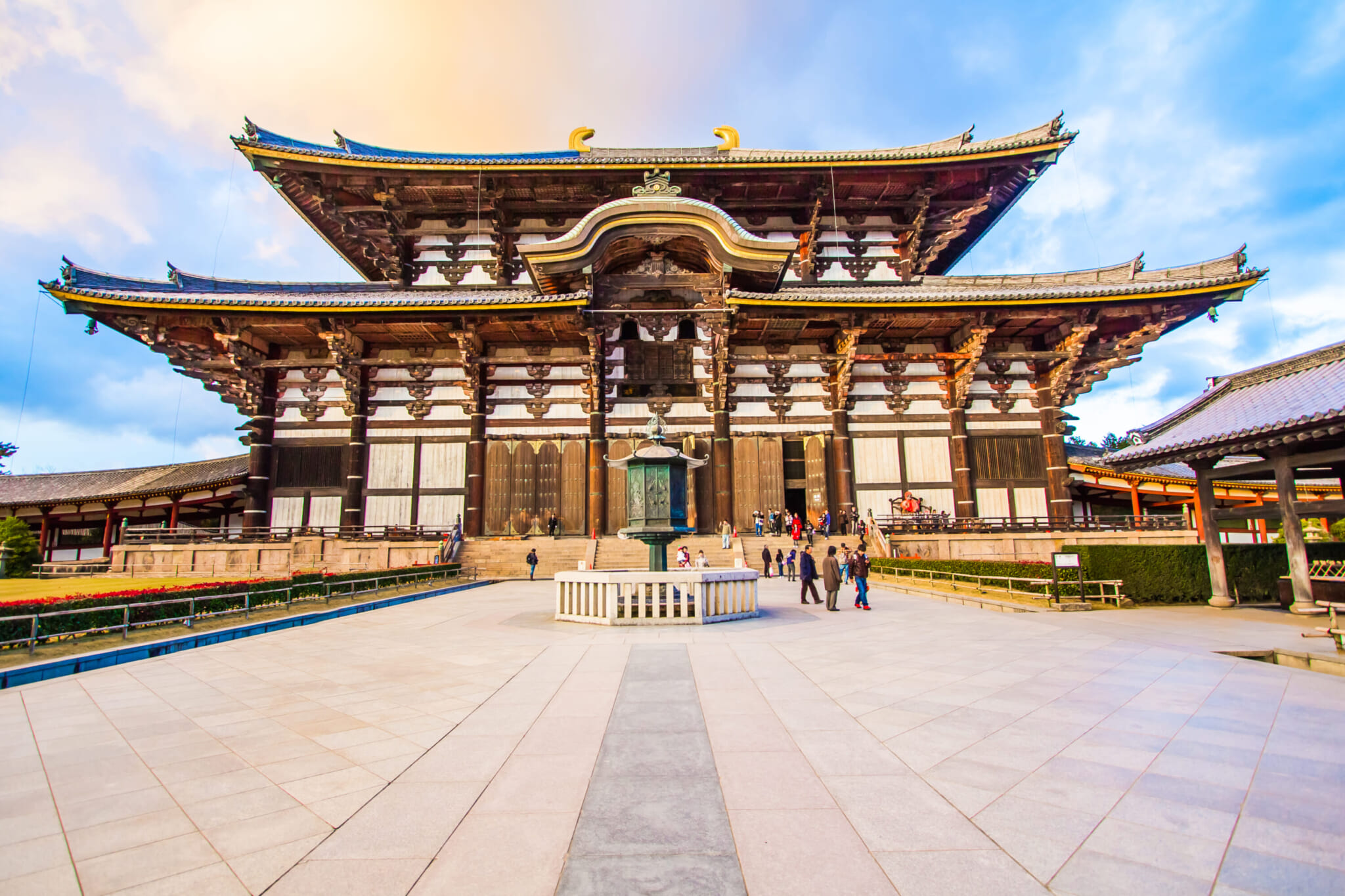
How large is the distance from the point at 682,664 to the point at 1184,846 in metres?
5.05

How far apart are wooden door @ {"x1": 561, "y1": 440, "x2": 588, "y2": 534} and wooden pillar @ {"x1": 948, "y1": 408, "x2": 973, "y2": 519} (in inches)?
585

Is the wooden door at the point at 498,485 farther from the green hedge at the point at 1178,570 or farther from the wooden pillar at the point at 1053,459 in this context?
the wooden pillar at the point at 1053,459

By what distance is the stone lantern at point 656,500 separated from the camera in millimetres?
12797

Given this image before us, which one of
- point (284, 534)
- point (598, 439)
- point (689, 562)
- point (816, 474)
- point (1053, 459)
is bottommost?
point (689, 562)

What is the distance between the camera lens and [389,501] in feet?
79.5

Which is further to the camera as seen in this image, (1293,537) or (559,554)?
(559,554)

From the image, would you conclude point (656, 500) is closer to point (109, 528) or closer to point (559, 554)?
point (559, 554)

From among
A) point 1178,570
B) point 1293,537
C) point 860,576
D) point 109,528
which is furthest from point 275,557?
point 1293,537

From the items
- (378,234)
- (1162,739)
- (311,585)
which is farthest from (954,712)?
(378,234)

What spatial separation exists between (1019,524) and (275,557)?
2714 cm

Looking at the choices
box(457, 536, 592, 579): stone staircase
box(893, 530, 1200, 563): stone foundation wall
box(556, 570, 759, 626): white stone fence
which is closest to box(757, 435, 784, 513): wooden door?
box(893, 530, 1200, 563): stone foundation wall

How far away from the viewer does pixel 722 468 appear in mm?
24312

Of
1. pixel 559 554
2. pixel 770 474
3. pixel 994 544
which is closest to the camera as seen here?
pixel 559 554

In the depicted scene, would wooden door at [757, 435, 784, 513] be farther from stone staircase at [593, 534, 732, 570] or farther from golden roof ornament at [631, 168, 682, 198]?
golden roof ornament at [631, 168, 682, 198]
